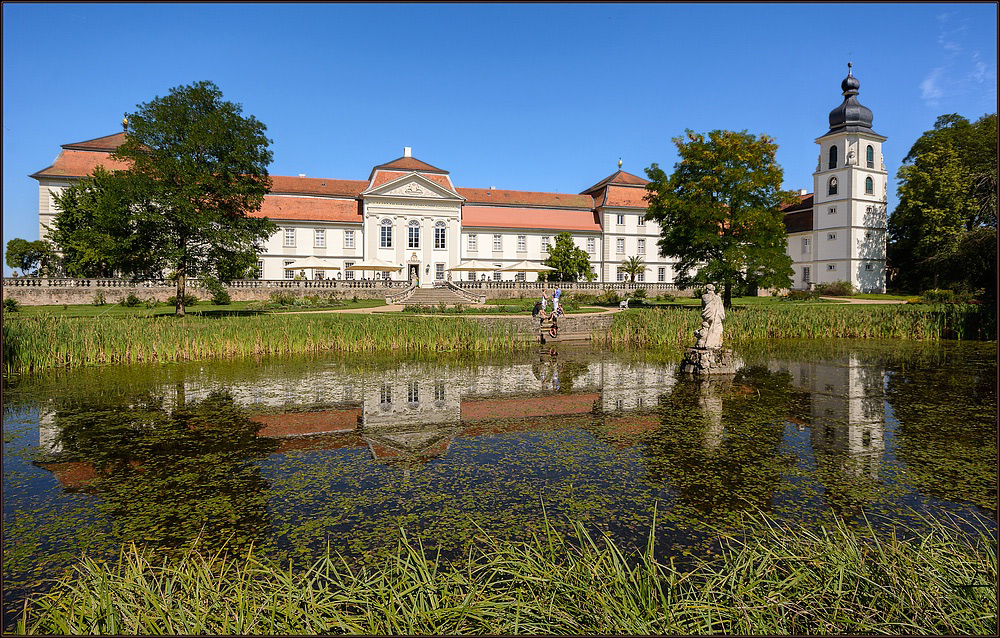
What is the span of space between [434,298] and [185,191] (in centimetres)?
1626

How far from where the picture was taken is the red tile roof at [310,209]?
153 ft

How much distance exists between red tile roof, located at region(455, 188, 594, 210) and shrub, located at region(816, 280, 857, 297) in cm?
2098

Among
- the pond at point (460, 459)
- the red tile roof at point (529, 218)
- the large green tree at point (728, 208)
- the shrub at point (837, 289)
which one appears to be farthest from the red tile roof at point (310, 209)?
the pond at point (460, 459)

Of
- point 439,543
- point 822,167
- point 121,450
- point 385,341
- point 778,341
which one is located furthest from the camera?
point 822,167

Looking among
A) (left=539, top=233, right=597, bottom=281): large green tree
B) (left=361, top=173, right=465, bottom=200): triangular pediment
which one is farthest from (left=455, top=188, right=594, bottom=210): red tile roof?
(left=539, top=233, right=597, bottom=281): large green tree

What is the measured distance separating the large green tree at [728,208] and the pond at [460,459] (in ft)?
43.1

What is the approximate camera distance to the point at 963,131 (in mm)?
41062

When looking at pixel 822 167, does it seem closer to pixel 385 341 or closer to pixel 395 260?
pixel 395 260

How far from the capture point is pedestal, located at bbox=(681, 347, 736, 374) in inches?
452

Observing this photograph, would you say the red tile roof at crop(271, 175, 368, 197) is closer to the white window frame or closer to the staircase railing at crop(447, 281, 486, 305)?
the white window frame

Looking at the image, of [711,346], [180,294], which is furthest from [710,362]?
[180,294]

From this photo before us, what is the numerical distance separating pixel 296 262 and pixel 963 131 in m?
49.6

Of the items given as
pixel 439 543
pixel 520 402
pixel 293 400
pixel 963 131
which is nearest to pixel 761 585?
pixel 439 543

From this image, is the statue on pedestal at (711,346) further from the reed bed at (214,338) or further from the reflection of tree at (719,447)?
the reed bed at (214,338)
